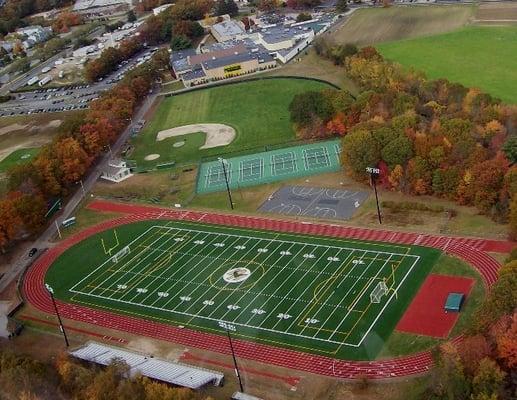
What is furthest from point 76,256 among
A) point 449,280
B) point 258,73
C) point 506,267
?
point 258,73

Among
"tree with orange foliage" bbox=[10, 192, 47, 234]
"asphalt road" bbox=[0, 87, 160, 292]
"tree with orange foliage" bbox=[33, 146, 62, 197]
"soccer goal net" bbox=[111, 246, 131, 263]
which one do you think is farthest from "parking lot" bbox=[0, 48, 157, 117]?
"soccer goal net" bbox=[111, 246, 131, 263]

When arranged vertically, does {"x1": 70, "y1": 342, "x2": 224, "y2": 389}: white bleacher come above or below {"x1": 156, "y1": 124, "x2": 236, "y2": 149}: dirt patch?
above

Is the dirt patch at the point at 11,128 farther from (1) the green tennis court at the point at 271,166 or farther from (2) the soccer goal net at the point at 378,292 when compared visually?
(2) the soccer goal net at the point at 378,292

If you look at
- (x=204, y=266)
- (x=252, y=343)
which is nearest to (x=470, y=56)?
(x=204, y=266)

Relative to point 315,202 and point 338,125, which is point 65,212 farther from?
point 338,125

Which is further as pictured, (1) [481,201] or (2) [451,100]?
(2) [451,100]

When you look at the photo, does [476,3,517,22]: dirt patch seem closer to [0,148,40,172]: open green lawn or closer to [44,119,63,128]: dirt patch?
[44,119,63,128]: dirt patch

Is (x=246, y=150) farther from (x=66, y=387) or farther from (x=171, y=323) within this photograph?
(x=66, y=387)
